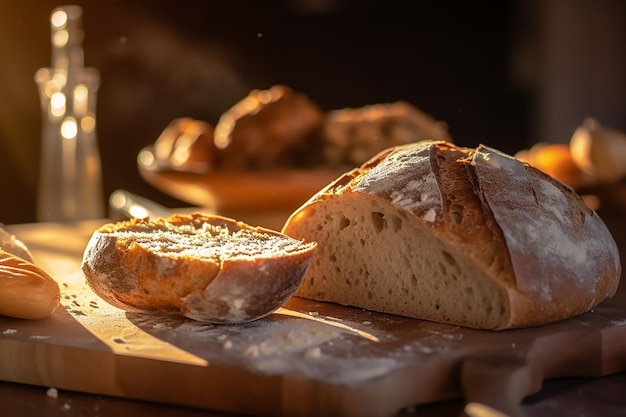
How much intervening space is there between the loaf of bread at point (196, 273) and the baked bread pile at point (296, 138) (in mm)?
1634

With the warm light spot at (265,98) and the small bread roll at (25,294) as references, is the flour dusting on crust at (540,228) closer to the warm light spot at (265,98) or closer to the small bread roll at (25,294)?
the small bread roll at (25,294)

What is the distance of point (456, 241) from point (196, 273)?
21.5 inches

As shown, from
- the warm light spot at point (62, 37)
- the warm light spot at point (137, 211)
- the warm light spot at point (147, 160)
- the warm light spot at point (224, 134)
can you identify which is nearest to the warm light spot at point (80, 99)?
the warm light spot at point (62, 37)

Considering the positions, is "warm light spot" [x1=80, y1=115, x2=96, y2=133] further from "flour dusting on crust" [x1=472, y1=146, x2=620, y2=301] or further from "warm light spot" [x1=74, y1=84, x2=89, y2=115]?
"flour dusting on crust" [x1=472, y1=146, x2=620, y2=301]

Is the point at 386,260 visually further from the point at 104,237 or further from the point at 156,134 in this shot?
the point at 156,134

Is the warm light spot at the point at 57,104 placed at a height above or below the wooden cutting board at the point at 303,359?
above

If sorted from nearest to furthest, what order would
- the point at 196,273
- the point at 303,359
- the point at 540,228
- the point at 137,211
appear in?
the point at 303,359, the point at 196,273, the point at 540,228, the point at 137,211

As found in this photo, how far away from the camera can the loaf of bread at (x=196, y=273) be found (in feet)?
5.99

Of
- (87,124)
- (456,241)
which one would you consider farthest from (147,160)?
(456,241)

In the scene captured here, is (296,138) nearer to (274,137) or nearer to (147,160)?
(274,137)

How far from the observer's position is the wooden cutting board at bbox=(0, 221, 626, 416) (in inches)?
61.0

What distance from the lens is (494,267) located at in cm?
185

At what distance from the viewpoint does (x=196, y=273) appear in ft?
6.02

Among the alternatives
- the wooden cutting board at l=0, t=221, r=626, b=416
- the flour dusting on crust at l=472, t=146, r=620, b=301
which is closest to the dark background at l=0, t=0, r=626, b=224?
the wooden cutting board at l=0, t=221, r=626, b=416
